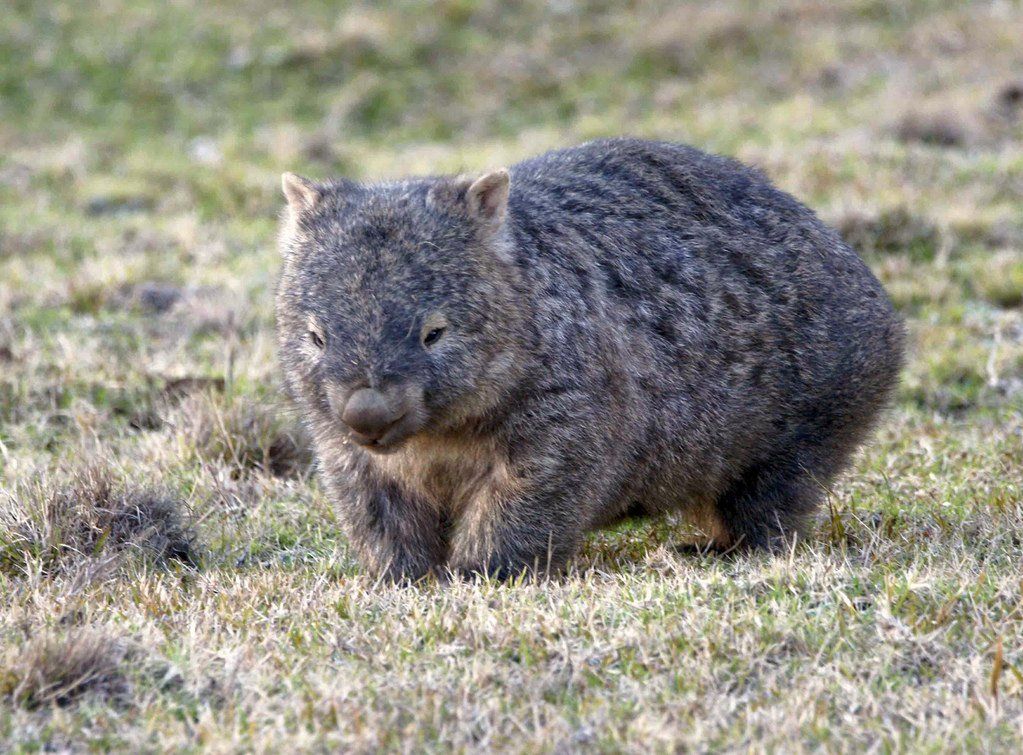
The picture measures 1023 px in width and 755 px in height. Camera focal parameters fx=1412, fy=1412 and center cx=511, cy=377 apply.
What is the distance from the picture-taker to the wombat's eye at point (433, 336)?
3.87 m

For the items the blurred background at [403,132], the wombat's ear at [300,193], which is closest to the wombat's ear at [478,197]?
the wombat's ear at [300,193]

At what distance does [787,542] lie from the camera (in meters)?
4.62

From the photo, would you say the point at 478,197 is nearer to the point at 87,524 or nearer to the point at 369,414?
the point at 369,414

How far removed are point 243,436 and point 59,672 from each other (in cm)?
235

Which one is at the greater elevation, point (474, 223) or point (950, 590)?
point (474, 223)

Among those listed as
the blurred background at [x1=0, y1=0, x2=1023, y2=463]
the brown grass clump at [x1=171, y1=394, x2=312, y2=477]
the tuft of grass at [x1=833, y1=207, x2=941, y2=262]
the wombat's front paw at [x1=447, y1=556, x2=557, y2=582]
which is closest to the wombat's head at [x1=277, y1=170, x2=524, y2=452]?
the wombat's front paw at [x1=447, y1=556, x2=557, y2=582]

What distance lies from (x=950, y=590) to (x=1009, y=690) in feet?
1.67

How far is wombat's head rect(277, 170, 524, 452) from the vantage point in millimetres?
3770

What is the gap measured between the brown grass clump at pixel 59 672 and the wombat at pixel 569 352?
34.8 inches

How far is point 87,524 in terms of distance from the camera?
14.3 feet

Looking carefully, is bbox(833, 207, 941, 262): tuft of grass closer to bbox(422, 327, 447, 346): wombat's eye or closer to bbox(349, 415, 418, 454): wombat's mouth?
bbox(422, 327, 447, 346): wombat's eye

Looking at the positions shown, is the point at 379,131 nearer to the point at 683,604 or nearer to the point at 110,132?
the point at 110,132

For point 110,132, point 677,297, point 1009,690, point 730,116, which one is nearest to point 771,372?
point 677,297

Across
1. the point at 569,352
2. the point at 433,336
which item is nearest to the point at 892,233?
the point at 569,352
